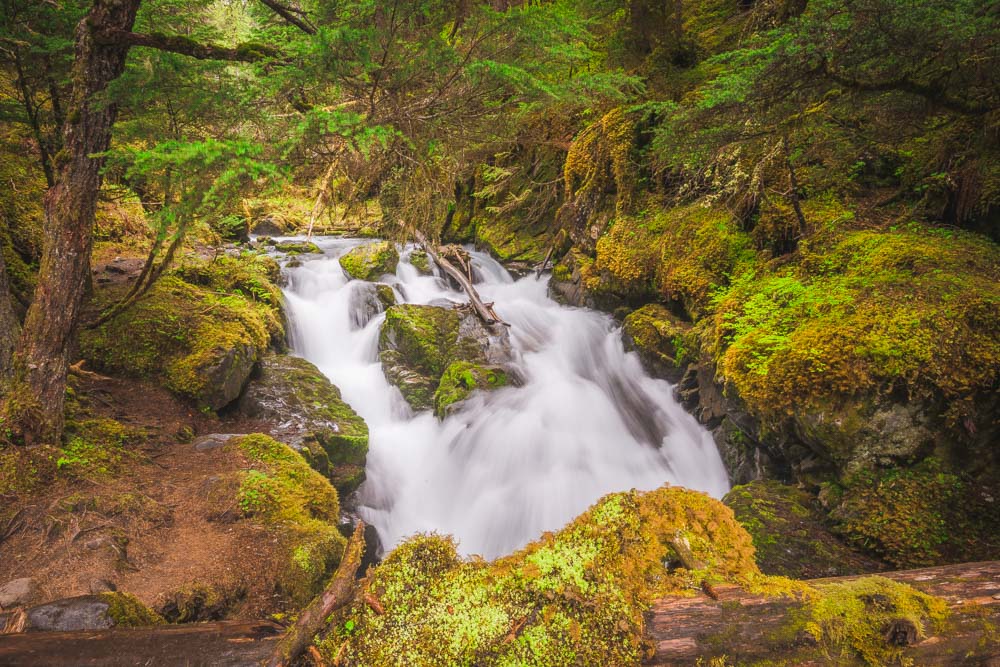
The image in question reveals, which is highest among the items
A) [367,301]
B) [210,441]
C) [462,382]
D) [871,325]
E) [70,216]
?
[871,325]

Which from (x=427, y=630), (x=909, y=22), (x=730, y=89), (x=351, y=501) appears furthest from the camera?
(x=351, y=501)

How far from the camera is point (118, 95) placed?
141 inches

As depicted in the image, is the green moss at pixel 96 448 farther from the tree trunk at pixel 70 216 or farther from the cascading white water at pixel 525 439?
the cascading white water at pixel 525 439

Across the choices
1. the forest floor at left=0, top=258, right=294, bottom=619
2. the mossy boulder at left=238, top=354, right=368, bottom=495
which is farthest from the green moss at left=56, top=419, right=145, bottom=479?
the mossy boulder at left=238, top=354, right=368, bottom=495

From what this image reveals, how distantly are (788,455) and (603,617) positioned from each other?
4.73 m

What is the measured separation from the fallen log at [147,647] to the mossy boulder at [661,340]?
22.0 feet

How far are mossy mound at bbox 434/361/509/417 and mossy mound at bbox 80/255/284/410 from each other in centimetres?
314

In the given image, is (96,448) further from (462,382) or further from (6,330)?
(462,382)

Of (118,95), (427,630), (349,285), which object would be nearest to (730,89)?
→ (427,630)

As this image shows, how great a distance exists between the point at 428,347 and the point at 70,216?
5.81 meters

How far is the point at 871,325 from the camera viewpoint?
431cm

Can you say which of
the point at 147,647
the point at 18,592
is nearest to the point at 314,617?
the point at 147,647

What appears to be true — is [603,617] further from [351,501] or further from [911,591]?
[351,501]

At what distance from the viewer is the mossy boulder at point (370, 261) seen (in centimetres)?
1220
